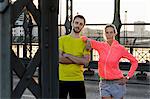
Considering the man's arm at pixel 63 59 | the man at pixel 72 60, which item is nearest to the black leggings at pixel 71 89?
the man at pixel 72 60

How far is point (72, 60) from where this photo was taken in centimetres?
450

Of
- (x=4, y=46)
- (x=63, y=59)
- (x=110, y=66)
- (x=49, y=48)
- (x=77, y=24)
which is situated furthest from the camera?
(x=110, y=66)

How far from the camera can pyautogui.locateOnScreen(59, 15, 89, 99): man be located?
14.8 ft

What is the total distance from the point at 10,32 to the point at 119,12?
11.4m

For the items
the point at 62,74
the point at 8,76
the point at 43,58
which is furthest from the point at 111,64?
the point at 8,76

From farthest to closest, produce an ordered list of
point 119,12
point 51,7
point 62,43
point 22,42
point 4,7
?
point 22,42
point 119,12
point 62,43
point 51,7
point 4,7

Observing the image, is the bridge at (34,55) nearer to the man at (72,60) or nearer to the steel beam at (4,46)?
the steel beam at (4,46)

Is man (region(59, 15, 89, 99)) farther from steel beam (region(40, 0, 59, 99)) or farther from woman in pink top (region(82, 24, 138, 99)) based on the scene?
steel beam (region(40, 0, 59, 99))

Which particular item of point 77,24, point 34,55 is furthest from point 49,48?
point 77,24

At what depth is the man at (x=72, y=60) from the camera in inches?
178

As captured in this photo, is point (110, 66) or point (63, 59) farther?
point (110, 66)

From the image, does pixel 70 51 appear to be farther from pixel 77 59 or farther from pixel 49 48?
pixel 49 48

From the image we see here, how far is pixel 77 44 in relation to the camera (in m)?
4.55

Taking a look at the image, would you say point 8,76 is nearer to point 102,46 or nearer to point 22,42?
point 102,46
